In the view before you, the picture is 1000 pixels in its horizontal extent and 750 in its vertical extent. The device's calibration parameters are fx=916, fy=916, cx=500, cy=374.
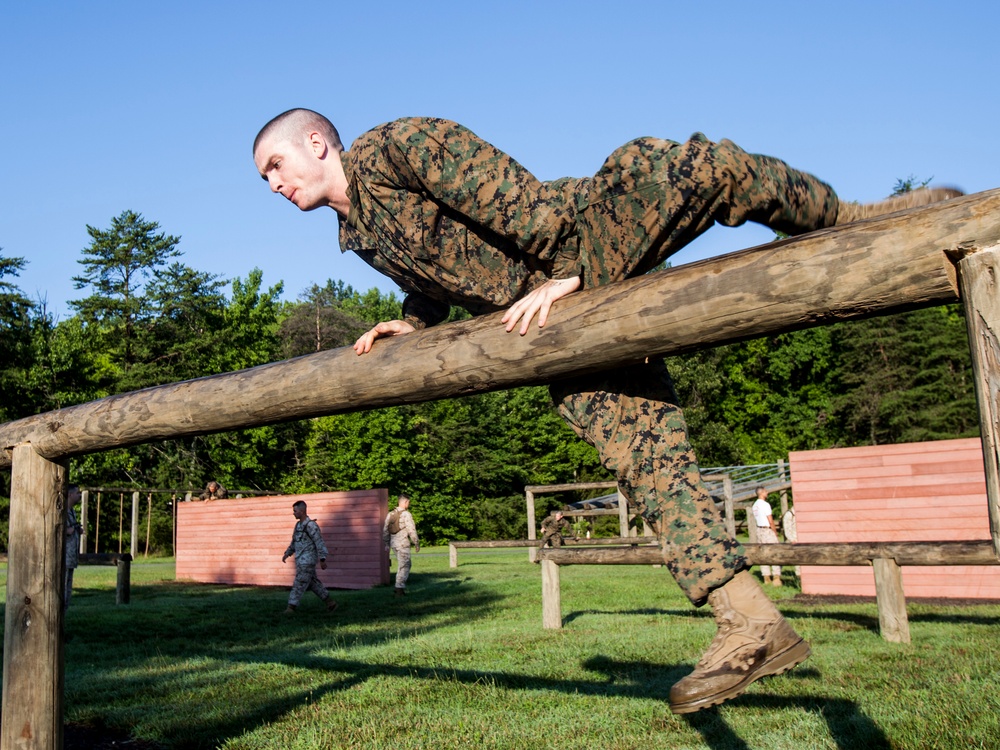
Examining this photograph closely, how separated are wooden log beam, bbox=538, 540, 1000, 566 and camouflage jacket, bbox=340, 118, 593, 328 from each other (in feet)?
15.6

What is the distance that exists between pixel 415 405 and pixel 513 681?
4289 cm

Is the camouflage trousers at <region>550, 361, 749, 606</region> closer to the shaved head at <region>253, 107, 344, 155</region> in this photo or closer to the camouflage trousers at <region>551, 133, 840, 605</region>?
the camouflage trousers at <region>551, 133, 840, 605</region>

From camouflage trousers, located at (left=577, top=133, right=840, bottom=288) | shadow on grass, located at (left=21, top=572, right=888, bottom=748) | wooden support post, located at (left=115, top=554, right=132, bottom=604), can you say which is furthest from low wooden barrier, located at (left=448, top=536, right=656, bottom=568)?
camouflage trousers, located at (left=577, top=133, right=840, bottom=288)

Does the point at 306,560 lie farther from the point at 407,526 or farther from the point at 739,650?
the point at 739,650

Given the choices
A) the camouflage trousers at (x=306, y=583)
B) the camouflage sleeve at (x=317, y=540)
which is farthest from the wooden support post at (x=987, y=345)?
the camouflage sleeve at (x=317, y=540)

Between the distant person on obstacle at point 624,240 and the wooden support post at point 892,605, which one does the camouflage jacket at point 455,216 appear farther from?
the wooden support post at point 892,605

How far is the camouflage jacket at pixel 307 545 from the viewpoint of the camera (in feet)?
48.2

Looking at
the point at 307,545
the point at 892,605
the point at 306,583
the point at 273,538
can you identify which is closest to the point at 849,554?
the point at 892,605

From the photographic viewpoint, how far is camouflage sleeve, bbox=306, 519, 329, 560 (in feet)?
49.4

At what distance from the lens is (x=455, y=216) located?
3.53 meters

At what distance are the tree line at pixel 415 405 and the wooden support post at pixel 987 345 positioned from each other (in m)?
40.9

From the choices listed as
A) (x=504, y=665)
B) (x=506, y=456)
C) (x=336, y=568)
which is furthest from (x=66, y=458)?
(x=506, y=456)

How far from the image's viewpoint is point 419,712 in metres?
6.05

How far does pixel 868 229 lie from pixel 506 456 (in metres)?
48.4
